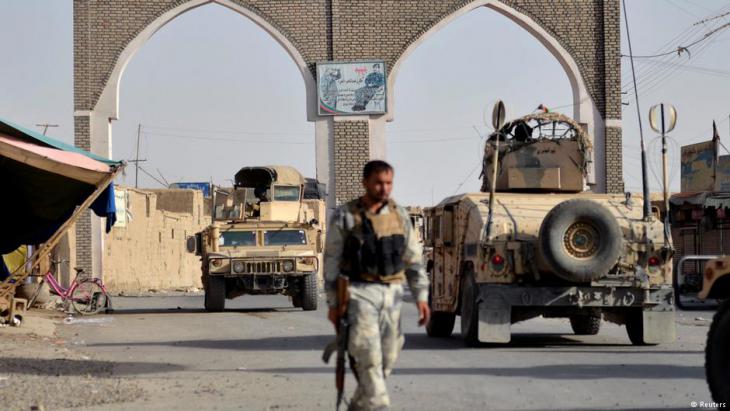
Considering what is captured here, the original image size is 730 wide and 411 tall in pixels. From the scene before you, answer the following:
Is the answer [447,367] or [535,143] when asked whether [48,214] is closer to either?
[535,143]

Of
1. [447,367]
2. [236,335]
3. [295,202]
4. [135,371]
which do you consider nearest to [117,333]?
[236,335]

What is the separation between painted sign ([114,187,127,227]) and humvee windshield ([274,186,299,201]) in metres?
10.6

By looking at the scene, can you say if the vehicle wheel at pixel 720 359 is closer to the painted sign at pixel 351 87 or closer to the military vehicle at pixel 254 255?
the military vehicle at pixel 254 255

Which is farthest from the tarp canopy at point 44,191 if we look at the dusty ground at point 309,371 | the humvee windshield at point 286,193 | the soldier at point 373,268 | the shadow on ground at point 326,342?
the soldier at point 373,268

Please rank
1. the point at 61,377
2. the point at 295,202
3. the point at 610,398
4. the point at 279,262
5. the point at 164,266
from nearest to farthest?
the point at 610,398
the point at 61,377
the point at 279,262
the point at 295,202
the point at 164,266

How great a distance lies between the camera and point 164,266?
4191 centimetres

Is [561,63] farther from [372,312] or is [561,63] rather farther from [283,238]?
[372,312]

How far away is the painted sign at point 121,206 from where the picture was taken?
36250 mm

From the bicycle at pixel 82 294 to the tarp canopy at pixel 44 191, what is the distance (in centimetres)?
317

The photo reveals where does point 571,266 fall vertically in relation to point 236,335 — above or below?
above

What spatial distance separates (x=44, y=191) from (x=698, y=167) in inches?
1000

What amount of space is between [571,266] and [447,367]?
2.17 m

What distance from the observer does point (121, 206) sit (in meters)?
36.7

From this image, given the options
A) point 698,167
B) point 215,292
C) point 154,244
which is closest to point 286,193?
point 215,292
